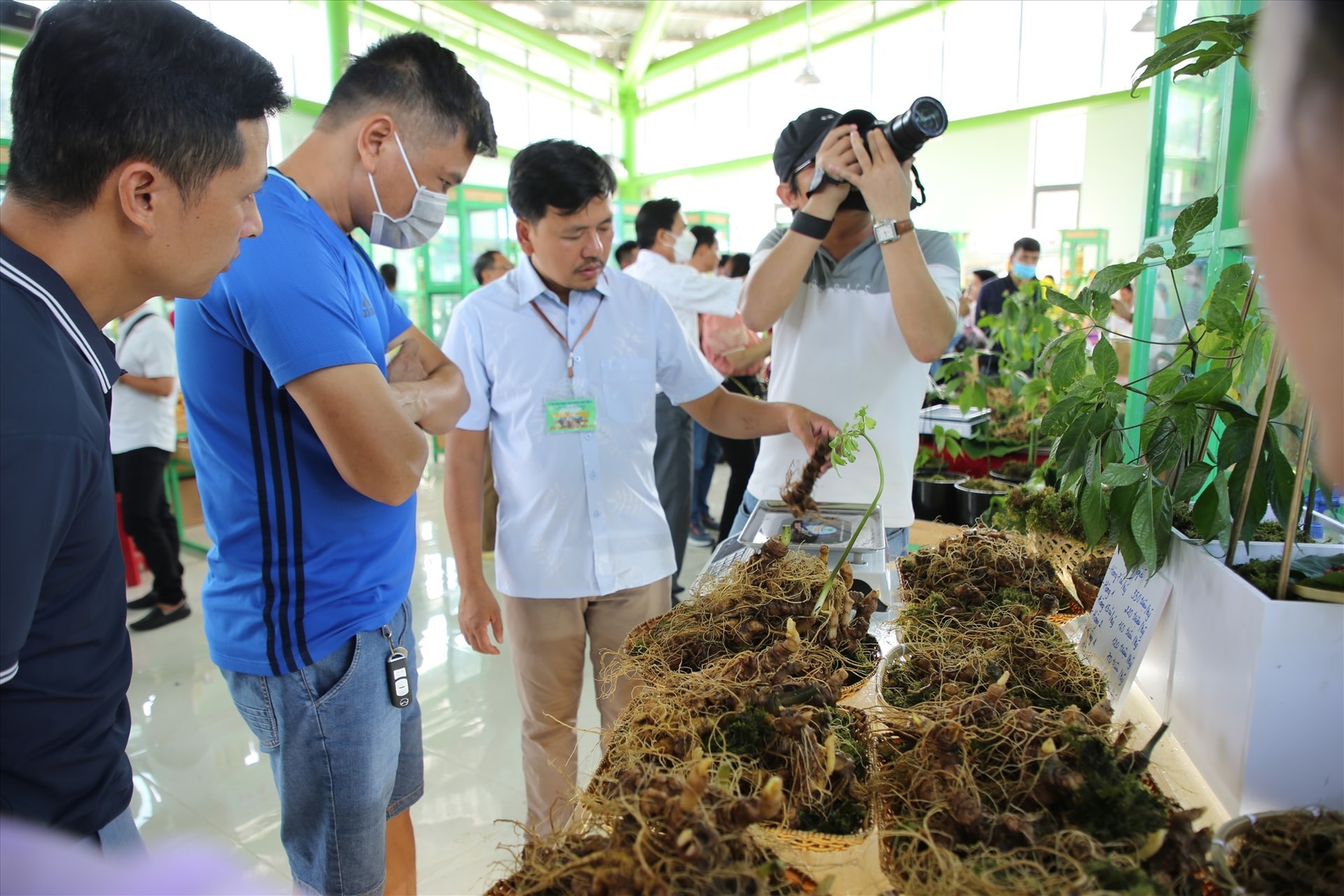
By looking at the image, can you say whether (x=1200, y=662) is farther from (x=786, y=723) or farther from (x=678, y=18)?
(x=678, y=18)

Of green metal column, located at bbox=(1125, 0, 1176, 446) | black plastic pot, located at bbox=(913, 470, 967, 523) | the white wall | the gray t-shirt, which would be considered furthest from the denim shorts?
the white wall

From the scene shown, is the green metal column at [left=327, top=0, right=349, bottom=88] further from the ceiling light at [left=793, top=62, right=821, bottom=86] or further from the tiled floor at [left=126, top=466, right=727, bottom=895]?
the tiled floor at [left=126, top=466, right=727, bottom=895]

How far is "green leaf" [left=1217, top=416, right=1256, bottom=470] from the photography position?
35.9 inches

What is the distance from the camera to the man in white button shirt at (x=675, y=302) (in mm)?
3451

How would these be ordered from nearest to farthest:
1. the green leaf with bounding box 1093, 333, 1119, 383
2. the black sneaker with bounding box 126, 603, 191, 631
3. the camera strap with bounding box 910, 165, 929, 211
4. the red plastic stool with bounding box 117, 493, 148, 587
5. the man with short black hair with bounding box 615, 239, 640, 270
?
the green leaf with bounding box 1093, 333, 1119, 383
the camera strap with bounding box 910, 165, 929, 211
the black sneaker with bounding box 126, 603, 191, 631
the red plastic stool with bounding box 117, 493, 148, 587
the man with short black hair with bounding box 615, 239, 640, 270

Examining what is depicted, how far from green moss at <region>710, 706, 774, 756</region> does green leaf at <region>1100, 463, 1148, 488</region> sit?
538 millimetres

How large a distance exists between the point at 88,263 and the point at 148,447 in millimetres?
3312

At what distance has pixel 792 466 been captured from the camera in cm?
176

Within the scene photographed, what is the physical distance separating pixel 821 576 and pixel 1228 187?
3.58ft

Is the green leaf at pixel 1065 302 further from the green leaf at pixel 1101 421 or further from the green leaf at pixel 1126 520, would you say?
the green leaf at pixel 1126 520

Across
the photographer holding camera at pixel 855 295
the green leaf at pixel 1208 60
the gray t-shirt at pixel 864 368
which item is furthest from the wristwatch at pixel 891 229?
the green leaf at pixel 1208 60

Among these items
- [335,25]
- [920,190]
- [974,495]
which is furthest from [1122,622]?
[335,25]

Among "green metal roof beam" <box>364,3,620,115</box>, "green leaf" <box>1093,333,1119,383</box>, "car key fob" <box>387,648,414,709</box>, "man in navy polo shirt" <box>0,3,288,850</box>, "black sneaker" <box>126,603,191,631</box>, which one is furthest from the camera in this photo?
"green metal roof beam" <box>364,3,620,115</box>

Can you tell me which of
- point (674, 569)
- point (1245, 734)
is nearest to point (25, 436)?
point (1245, 734)
